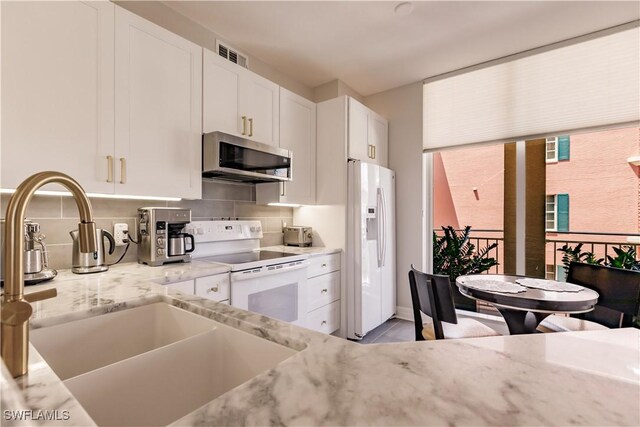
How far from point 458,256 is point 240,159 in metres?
2.70

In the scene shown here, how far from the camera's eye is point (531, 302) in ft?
5.59

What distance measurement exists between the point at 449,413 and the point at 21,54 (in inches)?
83.3

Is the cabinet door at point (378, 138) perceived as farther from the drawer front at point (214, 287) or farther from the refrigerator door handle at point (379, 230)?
the drawer front at point (214, 287)

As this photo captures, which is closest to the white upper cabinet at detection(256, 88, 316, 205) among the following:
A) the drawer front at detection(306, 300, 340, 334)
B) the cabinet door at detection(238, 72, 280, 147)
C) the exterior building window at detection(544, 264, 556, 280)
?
the cabinet door at detection(238, 72, 280, 147)

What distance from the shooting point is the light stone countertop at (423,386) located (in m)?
0.44

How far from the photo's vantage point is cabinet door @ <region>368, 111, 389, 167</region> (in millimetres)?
3466

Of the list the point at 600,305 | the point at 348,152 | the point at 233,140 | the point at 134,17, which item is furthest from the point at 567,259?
the point at 134,17

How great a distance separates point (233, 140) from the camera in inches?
87.6

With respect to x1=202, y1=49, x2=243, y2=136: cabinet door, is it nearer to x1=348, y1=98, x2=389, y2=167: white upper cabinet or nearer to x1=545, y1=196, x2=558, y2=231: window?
x1=348, y1=98, x2=389, y2=167: white upper cabinet

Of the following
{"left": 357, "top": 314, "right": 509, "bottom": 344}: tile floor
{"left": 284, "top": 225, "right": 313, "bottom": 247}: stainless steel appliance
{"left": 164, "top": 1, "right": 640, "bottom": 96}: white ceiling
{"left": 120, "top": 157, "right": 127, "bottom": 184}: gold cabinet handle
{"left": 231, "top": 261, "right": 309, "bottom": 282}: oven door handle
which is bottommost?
{"left": 357, "top": 314, "right": 509, "bottom": 344}: tile floor

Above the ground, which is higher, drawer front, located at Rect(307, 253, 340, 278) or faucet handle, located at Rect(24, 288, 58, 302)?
faucet handle, located at Rect(24, 288, 58, 302)

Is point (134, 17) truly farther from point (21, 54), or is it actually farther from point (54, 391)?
point (54, 391)

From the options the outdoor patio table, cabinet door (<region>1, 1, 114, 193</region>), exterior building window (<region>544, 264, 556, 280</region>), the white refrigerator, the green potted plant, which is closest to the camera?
cabinet door (<region>1, 1, 114, 193</region>)

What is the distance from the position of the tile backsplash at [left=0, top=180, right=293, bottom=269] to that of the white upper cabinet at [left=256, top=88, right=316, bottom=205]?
0.20 m
